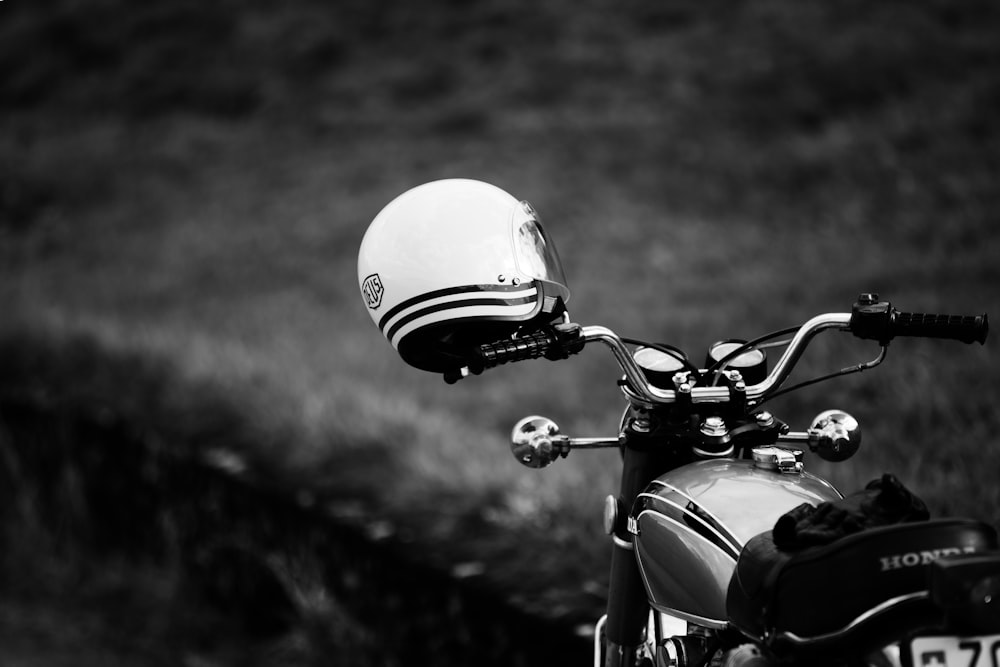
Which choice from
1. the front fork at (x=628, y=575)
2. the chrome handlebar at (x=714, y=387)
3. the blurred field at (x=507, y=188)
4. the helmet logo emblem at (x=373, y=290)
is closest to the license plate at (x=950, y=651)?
the chrome handlebar at (x=714, y=387)

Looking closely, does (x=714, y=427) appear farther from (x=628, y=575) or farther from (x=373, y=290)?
(x=373, y=290)

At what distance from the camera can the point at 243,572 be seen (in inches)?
156

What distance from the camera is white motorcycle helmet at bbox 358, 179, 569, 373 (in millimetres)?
1894

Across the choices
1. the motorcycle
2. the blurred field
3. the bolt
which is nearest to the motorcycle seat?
the motorcycle

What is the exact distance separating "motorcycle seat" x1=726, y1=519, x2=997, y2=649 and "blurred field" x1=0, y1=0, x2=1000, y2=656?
A: 161 centimetres

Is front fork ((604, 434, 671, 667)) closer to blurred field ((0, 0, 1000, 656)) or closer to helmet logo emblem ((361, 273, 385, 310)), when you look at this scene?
helmet logo emblem ((361, 273, 385, 310))

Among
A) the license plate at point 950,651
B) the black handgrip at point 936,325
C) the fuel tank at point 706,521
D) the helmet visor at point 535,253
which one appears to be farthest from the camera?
the helmet visor at point 535,253

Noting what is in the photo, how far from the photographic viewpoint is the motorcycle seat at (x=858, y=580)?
4.34 ft

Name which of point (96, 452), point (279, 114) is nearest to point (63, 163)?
point (279, 114)

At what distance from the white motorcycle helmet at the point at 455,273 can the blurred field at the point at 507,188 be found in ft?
4.36

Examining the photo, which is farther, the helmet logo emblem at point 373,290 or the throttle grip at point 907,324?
the helmet logo emblem at point 373,290

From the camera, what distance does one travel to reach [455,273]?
6.20 feet

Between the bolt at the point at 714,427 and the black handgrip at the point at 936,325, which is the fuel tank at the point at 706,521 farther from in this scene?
the black handgrip at the point at 936,325

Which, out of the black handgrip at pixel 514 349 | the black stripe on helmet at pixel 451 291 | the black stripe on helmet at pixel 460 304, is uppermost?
the black stripe on helmet at pixel 451 291
